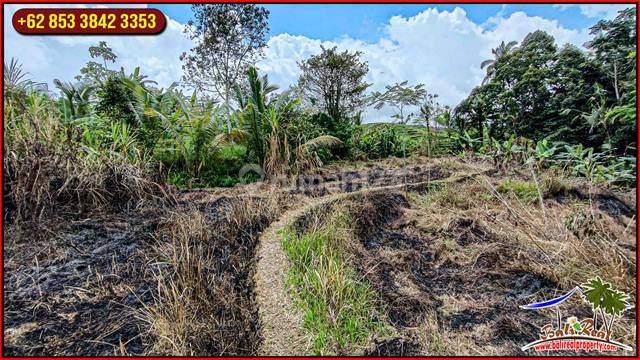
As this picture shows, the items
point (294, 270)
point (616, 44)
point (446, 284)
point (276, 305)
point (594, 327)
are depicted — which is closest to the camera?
point (594, 327)

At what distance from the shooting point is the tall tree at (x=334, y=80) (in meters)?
9.94

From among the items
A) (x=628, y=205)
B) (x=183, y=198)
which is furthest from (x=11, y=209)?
(x=628, y=205)

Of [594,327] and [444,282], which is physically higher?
[594,327]

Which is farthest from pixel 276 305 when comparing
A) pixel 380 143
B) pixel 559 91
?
pixel 559 91

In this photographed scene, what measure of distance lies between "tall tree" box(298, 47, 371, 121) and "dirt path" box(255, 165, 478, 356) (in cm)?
684

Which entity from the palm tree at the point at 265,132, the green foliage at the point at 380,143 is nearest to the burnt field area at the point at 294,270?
the palm tree at the point at 265,132

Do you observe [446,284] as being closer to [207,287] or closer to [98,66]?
[207,287]

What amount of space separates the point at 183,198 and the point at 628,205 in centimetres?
673

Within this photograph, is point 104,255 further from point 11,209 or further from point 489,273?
point 489,273

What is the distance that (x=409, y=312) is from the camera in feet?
8.41

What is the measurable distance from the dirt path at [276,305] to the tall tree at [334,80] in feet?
22.4

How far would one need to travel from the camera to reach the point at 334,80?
33.1 ft

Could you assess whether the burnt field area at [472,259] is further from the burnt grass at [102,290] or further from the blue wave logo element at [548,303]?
the burnt grass at [102,290]

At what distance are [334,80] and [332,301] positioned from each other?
28.4 feet
